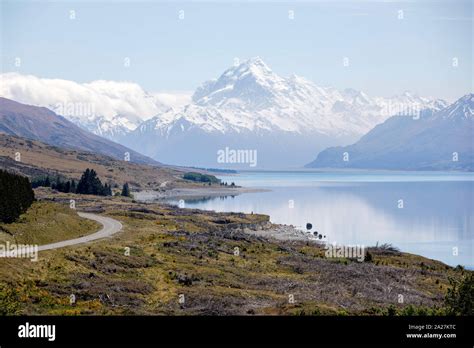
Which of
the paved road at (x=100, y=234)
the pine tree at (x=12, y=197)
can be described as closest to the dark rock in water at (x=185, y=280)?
the paved road at (x=100, y=234)

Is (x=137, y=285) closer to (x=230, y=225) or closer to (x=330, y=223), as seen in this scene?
(x=230, y=225)

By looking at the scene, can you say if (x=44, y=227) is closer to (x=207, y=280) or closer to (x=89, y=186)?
(x=207, y=280)

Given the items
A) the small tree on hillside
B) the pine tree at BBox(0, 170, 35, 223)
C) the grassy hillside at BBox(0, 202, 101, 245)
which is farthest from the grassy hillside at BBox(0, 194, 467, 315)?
the small tree on hillside

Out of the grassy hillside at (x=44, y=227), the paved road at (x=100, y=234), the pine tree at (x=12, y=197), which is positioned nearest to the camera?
the grassy hillside at (x=44, y=227)

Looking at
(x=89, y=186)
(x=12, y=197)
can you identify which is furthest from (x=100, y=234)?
(x=89, y=186)

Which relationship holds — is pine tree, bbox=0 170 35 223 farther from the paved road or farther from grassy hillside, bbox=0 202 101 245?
the paved road

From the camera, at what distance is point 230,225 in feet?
410

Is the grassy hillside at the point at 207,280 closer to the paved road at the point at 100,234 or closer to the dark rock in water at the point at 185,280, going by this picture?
the dark rock in water at the point at 185,280

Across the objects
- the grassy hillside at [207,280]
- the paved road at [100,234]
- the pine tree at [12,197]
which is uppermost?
the pine tree at [12,197]

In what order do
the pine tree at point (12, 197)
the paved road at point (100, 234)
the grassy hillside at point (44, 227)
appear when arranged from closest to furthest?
the grassy hillside at point (44, 227)
the paved road at point (100, 234)
the pine tree at point (12, 197)

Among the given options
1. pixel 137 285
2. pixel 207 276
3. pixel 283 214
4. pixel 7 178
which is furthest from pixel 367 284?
pixel 283 214

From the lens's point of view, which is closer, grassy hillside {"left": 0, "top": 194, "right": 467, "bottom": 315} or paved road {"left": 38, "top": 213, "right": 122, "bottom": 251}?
grassy hillside {"left": 0, "top": 194, "right": 467, "bottom": 315}
